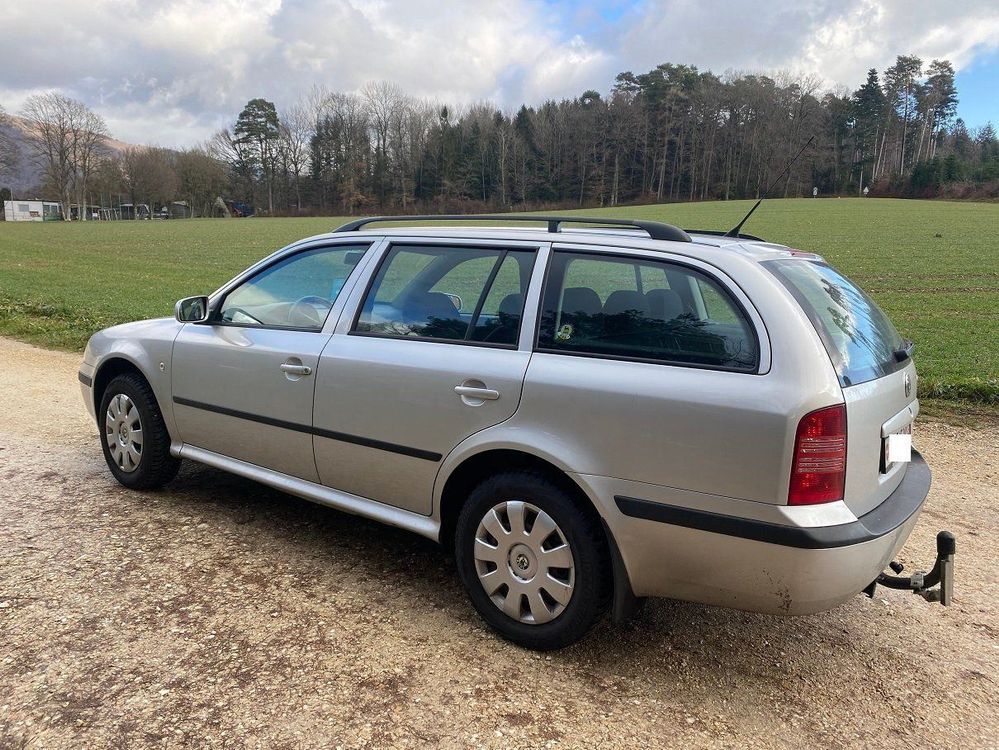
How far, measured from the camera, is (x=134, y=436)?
14.6 ft

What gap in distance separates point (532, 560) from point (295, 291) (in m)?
2.09

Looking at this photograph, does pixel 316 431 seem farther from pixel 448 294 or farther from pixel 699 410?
pixel 699 410

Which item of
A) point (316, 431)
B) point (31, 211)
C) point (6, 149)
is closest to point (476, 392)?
point (316, 431)

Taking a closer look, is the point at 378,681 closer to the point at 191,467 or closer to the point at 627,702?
the point at 627,702

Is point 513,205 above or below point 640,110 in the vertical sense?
below

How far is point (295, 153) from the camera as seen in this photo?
100m

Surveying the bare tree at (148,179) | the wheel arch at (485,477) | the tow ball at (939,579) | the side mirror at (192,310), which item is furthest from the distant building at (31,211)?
the tow ball at (939,579)

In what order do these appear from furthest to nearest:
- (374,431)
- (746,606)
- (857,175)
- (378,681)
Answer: (857,175) → (374,431) → (378,681) → (746,606)

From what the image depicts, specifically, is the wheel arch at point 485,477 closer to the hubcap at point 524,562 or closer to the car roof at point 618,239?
the hubcap at point 524,562

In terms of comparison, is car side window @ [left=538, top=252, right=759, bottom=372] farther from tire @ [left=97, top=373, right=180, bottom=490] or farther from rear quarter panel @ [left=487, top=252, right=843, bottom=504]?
tire @ [left=97, top=373, right=180, bottom=490]

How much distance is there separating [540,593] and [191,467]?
3.24 metres

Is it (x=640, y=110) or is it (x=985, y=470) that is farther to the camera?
(x=640, y=110)

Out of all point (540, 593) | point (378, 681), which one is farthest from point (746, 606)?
point (378, 681)

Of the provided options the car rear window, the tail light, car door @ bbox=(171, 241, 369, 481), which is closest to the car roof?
the car rear window
